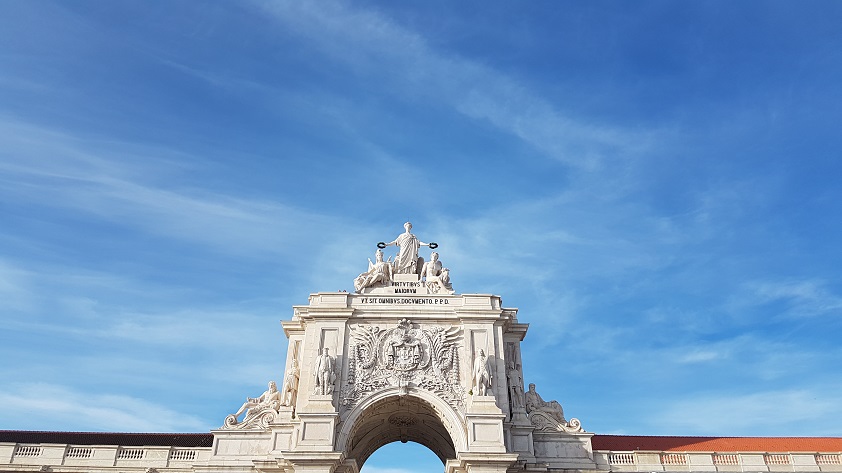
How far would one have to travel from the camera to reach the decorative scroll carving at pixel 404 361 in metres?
28.6

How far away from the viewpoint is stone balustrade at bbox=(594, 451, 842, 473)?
28547mm

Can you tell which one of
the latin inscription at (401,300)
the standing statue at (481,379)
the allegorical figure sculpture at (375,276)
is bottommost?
the standing statue at (481,379)

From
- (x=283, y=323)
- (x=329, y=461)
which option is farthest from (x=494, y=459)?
(x=283, y=323)

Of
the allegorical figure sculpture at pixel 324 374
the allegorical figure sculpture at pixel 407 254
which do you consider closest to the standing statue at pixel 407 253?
the allegorical figure sculpture at pixel 407 254

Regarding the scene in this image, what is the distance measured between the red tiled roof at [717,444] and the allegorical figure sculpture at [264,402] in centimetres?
1391

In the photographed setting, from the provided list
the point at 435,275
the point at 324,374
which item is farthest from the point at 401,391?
the point at 435,275

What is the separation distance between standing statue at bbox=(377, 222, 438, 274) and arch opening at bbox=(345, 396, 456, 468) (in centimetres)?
625

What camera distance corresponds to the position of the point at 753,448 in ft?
99.8

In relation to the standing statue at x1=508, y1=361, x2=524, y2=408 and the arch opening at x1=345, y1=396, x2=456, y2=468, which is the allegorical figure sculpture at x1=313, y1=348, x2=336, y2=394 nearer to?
the arch opening at x1=345, y1=396, x2=456, y2=468

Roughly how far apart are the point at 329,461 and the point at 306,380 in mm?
3673

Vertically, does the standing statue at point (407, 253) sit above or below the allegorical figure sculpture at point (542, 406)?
above

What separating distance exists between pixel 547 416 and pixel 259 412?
12.1m

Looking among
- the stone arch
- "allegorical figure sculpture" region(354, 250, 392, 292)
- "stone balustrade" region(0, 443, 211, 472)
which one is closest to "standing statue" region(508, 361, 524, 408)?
the stone arch

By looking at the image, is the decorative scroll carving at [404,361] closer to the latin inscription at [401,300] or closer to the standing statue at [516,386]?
the latin inscription at [401,300]
